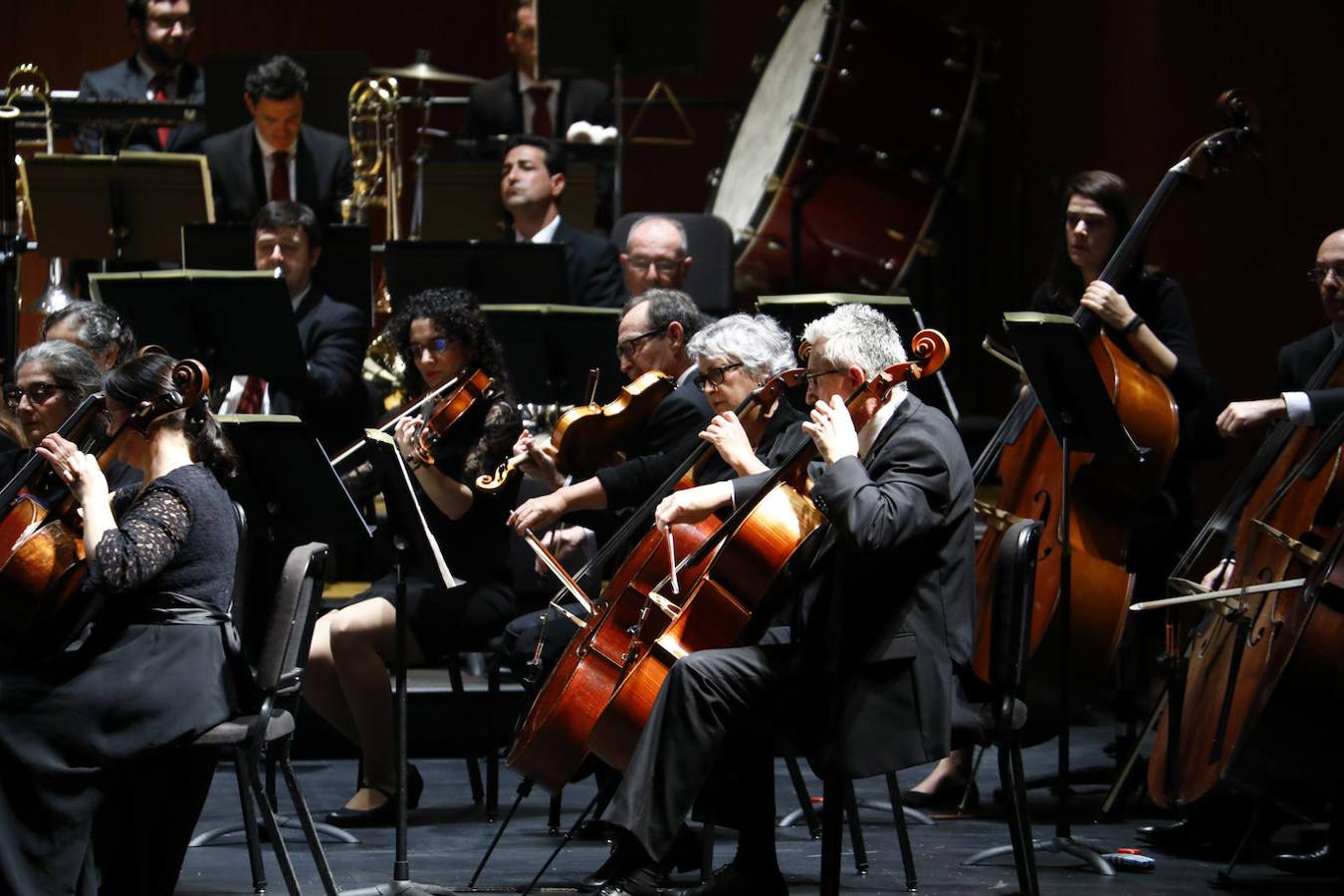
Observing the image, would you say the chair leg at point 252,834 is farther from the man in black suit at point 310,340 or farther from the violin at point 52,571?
the man in black suit at point 310,340

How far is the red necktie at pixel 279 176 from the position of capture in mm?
5820

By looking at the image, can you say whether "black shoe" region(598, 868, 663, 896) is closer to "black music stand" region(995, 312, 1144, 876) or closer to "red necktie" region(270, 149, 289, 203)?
"black music stand" region(995, 312, 1144, 876)

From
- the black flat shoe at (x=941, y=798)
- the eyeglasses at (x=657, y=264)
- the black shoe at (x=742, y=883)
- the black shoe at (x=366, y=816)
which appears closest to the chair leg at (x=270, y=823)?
the black shoe at (x=742, y=883)

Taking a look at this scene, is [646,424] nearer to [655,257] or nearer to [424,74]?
[655,257]

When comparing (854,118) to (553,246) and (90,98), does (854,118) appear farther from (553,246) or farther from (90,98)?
(90,98)

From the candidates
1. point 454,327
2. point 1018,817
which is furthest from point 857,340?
point 454,327

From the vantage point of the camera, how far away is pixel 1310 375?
4215 millimetres

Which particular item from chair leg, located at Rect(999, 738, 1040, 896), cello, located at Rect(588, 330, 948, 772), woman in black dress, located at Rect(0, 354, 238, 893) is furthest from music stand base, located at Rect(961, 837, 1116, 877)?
woman in black dress, located at Rect(0, 354, 238, 893)

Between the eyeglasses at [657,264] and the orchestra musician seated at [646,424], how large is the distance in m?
0.57

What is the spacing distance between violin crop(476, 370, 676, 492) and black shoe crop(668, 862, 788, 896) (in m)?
1.11

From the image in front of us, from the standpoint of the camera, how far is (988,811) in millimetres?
4609

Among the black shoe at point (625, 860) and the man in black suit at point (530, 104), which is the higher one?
the man in black suit at point (530, 104)

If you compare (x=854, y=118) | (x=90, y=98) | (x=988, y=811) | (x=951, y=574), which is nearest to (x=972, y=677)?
(x=951, y=574)

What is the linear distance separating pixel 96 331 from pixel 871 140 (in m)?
2.85
